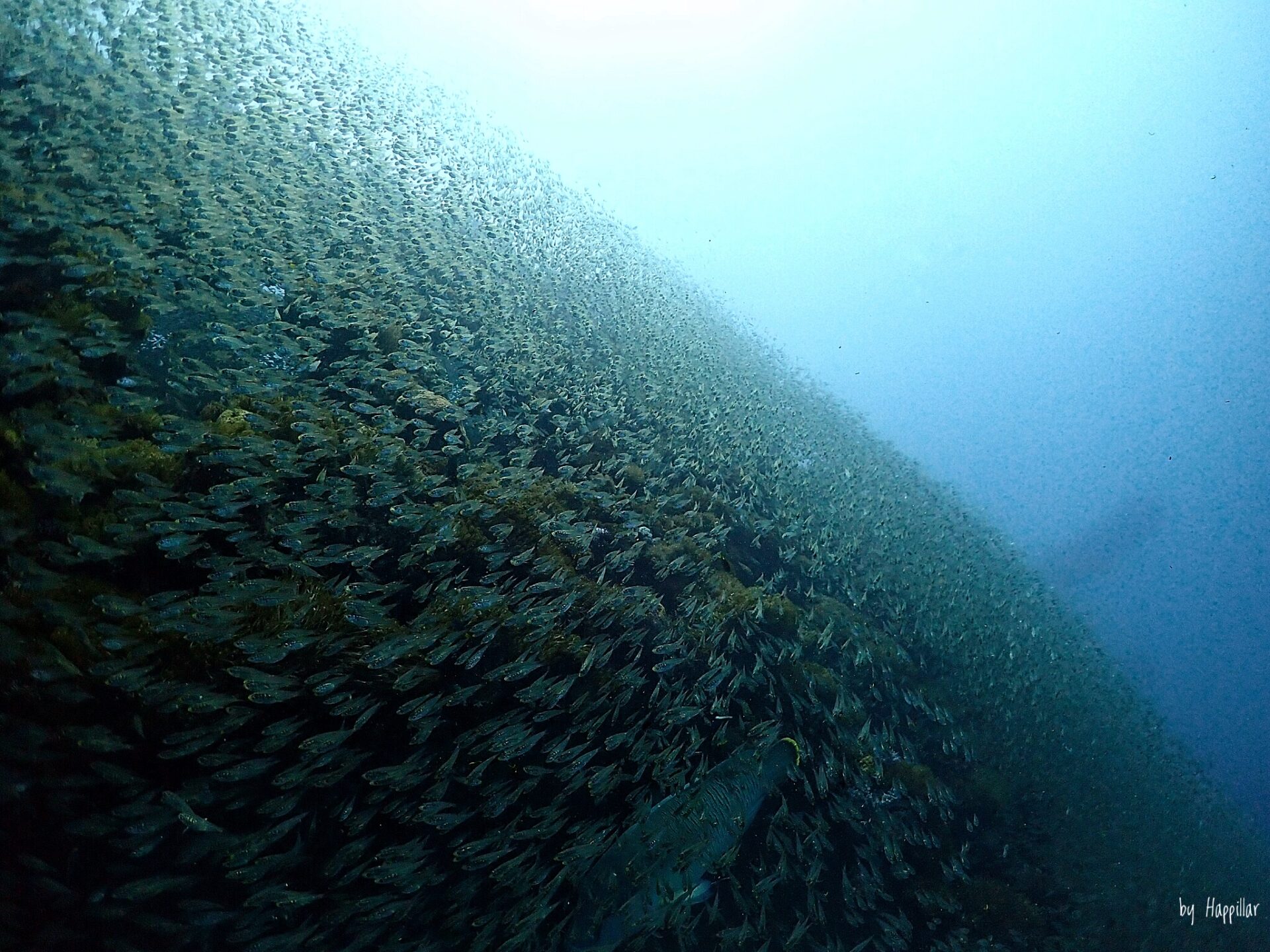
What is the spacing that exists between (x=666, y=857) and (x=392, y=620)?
8.94ft

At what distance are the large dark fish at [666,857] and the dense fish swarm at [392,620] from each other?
0.43 feet

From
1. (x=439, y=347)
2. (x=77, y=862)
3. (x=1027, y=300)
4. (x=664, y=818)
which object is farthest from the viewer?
(x=1027, y=300)

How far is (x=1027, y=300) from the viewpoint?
13250 cm

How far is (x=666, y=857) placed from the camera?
4.39m

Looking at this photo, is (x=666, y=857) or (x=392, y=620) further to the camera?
(x=666, y=857)

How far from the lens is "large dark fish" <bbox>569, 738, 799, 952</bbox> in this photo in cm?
407

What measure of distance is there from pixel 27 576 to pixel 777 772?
5.60 m

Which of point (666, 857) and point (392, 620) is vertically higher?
point (392, 620)

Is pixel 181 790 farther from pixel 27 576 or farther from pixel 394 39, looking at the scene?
pixel 394 39

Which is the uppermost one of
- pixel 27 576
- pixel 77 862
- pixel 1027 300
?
pixel 1027 300

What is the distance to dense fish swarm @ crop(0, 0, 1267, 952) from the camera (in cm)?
313

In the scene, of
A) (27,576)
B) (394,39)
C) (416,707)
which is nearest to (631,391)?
(416,707)

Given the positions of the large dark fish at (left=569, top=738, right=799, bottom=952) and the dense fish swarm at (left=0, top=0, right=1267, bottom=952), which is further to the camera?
the large dark fish at (left=569, top=738, right=799, bottom=952)

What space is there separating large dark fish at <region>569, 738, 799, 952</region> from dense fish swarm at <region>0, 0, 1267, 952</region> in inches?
5.1
